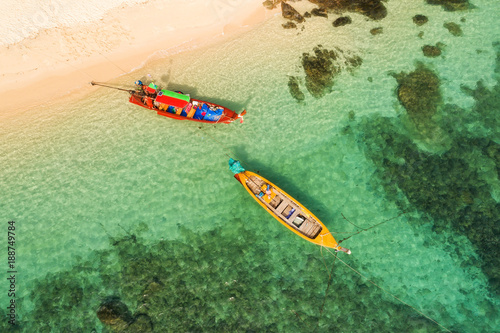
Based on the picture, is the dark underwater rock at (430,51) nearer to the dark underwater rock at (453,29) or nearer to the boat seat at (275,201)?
the dark underwater rock at (453,29)

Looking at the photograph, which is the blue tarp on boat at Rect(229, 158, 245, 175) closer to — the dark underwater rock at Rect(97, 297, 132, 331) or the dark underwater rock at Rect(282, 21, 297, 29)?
the dark underwater rock at Rect(282, 21, 297, 29)

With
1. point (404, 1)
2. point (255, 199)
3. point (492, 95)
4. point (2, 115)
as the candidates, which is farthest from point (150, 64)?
point (492, 95)

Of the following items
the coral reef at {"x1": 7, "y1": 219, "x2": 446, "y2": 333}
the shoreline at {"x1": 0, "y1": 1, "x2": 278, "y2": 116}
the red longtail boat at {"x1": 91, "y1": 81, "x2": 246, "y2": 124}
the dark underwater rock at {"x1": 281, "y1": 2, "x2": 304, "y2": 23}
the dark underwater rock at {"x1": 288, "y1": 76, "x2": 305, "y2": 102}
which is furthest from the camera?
the dark underwater rock at {"x1": 281, "y1": 2, "x2": 304, "y2": 23}

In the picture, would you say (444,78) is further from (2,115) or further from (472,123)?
(2,115)

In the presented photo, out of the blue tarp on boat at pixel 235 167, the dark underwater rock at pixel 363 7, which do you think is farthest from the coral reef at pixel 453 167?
the blue tarp on boat at pixel 235 167

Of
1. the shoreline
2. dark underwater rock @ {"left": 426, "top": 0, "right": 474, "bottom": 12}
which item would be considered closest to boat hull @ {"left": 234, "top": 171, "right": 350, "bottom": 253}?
the shoreline

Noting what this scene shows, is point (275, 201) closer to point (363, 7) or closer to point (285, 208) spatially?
point (285, 208)

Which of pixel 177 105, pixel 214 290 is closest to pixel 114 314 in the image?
pixel 214 290

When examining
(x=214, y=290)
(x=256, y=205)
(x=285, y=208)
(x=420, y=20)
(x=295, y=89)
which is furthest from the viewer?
(x=420, y=20)
